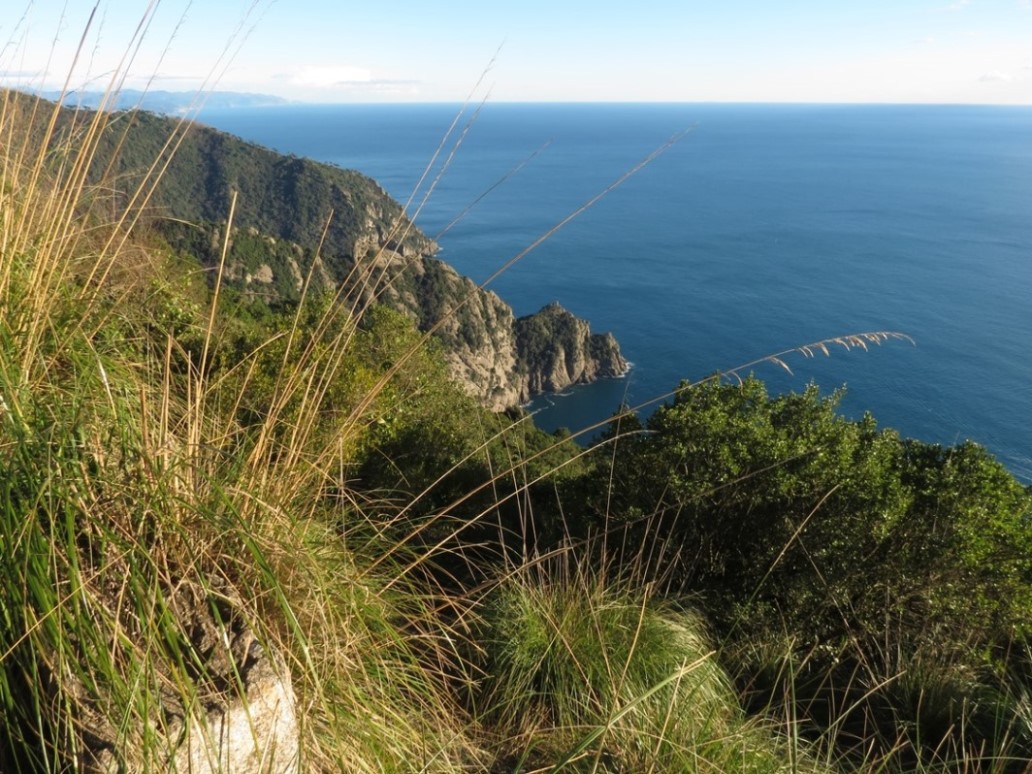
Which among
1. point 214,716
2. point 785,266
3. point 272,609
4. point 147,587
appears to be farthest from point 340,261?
point 214,716

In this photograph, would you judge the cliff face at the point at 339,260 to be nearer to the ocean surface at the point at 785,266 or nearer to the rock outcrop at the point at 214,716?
the ocean surface at the point at 785,266

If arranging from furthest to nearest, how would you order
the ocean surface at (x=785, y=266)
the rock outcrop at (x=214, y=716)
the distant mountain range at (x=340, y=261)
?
the distant mountain range at (x=340, y=261) < the ocean surface at (x=785, y=266) < the rock outcrop at (x=214, y=716)

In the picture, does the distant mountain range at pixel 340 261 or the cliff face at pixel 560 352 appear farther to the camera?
the cliff face at pixel 560 352

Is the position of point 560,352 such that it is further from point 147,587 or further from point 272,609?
point 147,587

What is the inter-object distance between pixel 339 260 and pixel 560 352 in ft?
45.0

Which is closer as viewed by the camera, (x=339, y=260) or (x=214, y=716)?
(x=214, y=716)

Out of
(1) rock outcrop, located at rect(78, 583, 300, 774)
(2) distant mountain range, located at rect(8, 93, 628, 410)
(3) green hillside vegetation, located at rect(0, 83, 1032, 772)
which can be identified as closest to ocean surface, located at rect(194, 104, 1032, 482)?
(2) distant mountain range, located at rect(8, 93, 628, 410)

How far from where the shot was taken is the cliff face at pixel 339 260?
117 ft

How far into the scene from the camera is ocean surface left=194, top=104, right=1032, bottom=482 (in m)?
34.1

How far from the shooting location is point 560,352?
139ft

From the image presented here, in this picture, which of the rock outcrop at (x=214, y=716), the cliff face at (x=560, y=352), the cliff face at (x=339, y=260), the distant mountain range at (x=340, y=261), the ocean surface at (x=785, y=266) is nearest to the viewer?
the rock outcrop at (x=214, y=716)

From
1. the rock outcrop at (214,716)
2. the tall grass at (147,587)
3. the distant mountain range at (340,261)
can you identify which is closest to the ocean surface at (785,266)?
the distant mountain range at (340,261)

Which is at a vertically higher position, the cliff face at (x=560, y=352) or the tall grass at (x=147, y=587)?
the tall grass at (x=147, y=587)

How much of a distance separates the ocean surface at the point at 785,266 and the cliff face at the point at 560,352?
1168mm
